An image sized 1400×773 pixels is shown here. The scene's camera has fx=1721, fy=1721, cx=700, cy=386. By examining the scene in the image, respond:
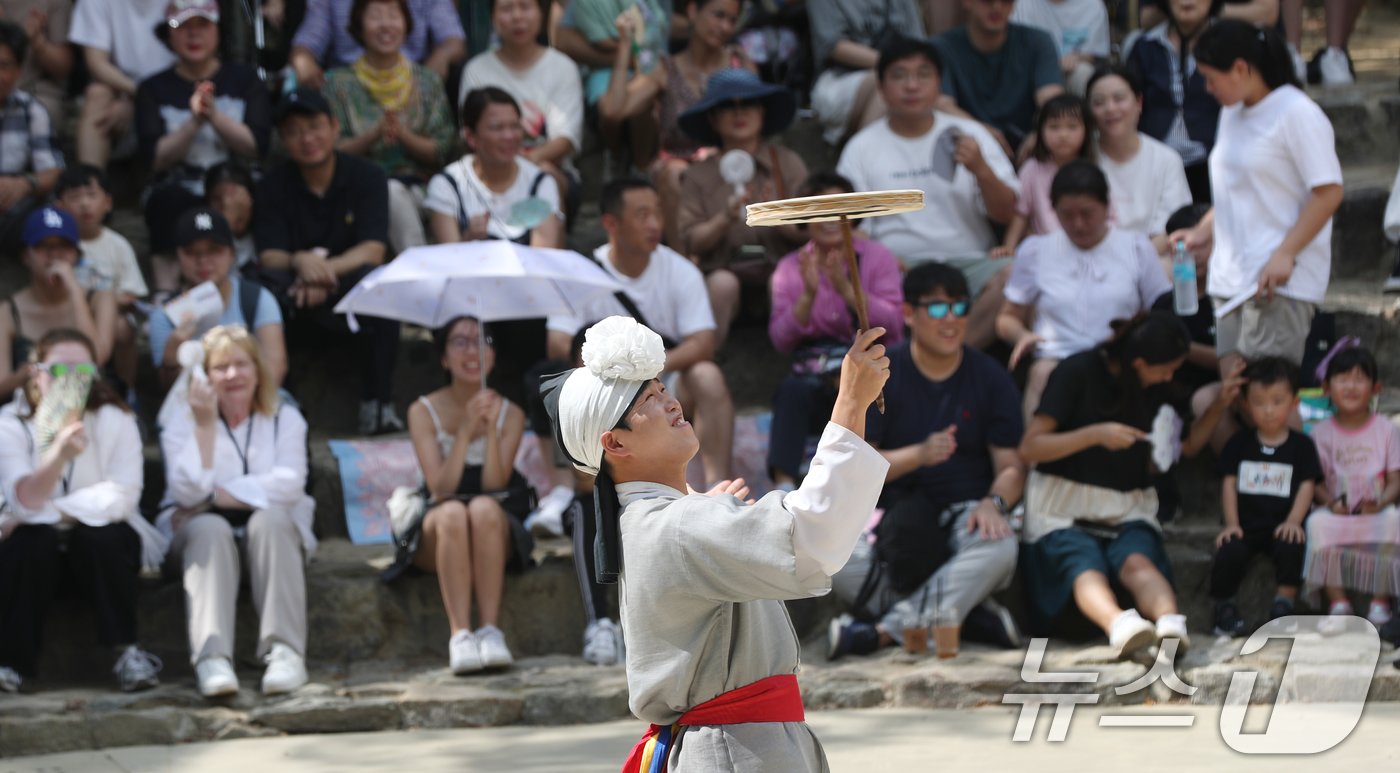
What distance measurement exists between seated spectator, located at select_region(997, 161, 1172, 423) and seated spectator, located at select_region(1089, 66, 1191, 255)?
1.59 feet

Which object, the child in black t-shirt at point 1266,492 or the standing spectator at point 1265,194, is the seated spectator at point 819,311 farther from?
the child in black t-shirt at point 1266,492

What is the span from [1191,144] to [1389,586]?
2881mm

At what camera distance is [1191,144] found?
26.3 ft

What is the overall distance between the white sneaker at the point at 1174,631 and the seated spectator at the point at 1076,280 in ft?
3.89

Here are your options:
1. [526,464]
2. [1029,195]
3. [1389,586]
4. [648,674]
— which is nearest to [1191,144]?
[1029,195]

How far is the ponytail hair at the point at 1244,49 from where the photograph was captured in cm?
619

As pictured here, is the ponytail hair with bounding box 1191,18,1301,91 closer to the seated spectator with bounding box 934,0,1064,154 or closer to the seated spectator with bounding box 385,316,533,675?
the seated spectator with bounding box 934,0,1064,154

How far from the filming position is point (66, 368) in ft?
19.7

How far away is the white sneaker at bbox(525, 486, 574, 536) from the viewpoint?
657 centimetres

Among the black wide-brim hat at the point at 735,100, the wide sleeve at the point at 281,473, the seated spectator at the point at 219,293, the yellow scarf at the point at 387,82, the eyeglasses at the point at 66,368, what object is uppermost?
the yellow scarf at the point at 387,82

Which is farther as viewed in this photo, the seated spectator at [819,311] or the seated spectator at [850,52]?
the seated spectator at [850,52]

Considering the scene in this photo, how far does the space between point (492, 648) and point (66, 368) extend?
1783mm

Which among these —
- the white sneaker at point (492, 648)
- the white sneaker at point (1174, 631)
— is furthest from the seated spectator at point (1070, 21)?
the white sneaker at point (492, 648)

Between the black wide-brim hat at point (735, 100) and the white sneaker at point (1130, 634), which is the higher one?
the black wide-brim hat at point (735, 100)
